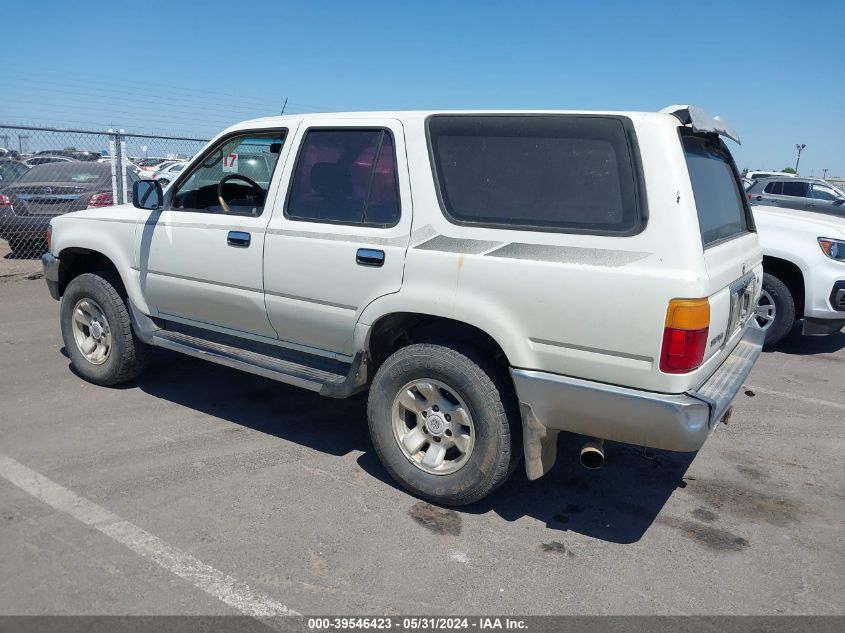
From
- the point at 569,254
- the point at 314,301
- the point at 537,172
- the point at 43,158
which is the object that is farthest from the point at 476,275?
the point at 43,158

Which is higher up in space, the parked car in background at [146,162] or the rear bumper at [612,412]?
the parked car in background at [146,162]

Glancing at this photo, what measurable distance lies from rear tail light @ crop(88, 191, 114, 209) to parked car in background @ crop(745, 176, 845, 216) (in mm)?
12200

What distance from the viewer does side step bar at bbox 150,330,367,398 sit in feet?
13.3

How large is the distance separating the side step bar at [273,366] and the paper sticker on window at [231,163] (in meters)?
1.20

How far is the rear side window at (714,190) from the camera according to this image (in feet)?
11.4

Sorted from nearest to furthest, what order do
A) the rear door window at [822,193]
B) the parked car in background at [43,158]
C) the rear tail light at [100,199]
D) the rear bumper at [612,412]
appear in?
the rear bumper at [612,412] → the rear tail light at [100,199] → the parked car in background at [43,158] → the rear door window at [822,193]

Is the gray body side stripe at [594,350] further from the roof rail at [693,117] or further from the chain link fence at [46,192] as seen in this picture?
the chain link fence at [46,192]

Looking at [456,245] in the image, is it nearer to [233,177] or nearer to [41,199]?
[233,177]

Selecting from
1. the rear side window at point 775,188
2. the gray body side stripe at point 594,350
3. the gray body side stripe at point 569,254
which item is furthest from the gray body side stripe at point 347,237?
the rear side window at point 775,188

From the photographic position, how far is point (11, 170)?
11.1m

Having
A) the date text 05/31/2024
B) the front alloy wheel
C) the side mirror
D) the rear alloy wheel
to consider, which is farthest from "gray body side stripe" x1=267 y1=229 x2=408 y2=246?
the front alloy wheel

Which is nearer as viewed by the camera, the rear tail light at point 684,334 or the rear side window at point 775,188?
the rear tail light at point 684,334

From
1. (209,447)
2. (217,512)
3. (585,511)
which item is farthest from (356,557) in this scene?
(209,447)

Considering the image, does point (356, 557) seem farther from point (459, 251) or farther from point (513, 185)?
point (513, 185)
